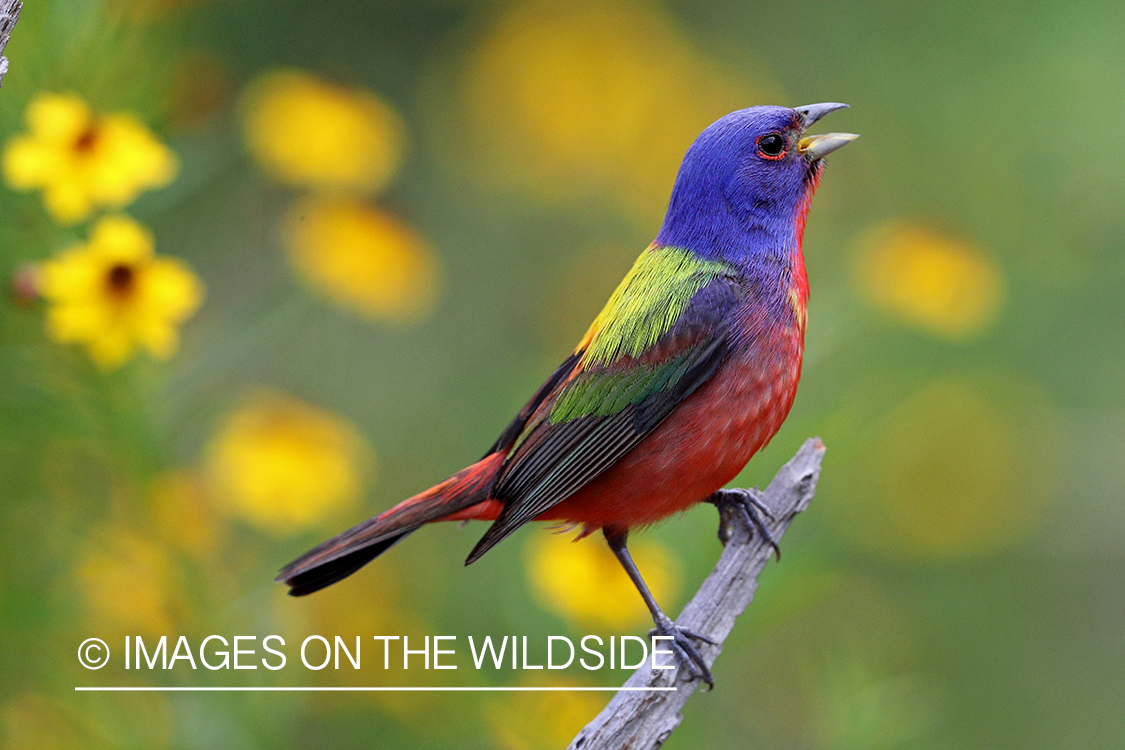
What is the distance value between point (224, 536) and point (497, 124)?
9.29 feet

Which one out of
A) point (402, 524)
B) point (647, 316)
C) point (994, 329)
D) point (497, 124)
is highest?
point (497, 124)

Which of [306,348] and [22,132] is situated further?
[306,348]

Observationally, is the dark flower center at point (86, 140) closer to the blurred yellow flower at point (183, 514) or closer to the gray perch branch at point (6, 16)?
the blurred yellow flower at point (183, 514)

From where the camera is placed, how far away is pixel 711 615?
264 cm

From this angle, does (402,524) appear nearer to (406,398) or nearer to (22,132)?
(22,132)

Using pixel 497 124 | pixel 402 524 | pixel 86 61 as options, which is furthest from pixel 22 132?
pixel 497 124

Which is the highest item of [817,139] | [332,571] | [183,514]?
[817,139]

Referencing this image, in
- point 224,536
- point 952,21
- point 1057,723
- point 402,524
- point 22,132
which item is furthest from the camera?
point 952,21

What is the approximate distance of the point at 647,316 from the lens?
2668 millimetres

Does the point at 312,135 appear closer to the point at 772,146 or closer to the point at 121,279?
the point at 121,279

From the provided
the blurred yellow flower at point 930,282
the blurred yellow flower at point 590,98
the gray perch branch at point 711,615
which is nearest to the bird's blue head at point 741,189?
the gray perch branch at point 711,615

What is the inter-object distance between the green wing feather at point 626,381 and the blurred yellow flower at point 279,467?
934 millimetres

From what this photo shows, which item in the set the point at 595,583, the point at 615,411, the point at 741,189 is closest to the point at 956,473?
the point at 595,583

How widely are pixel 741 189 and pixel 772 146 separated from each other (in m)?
0.17
